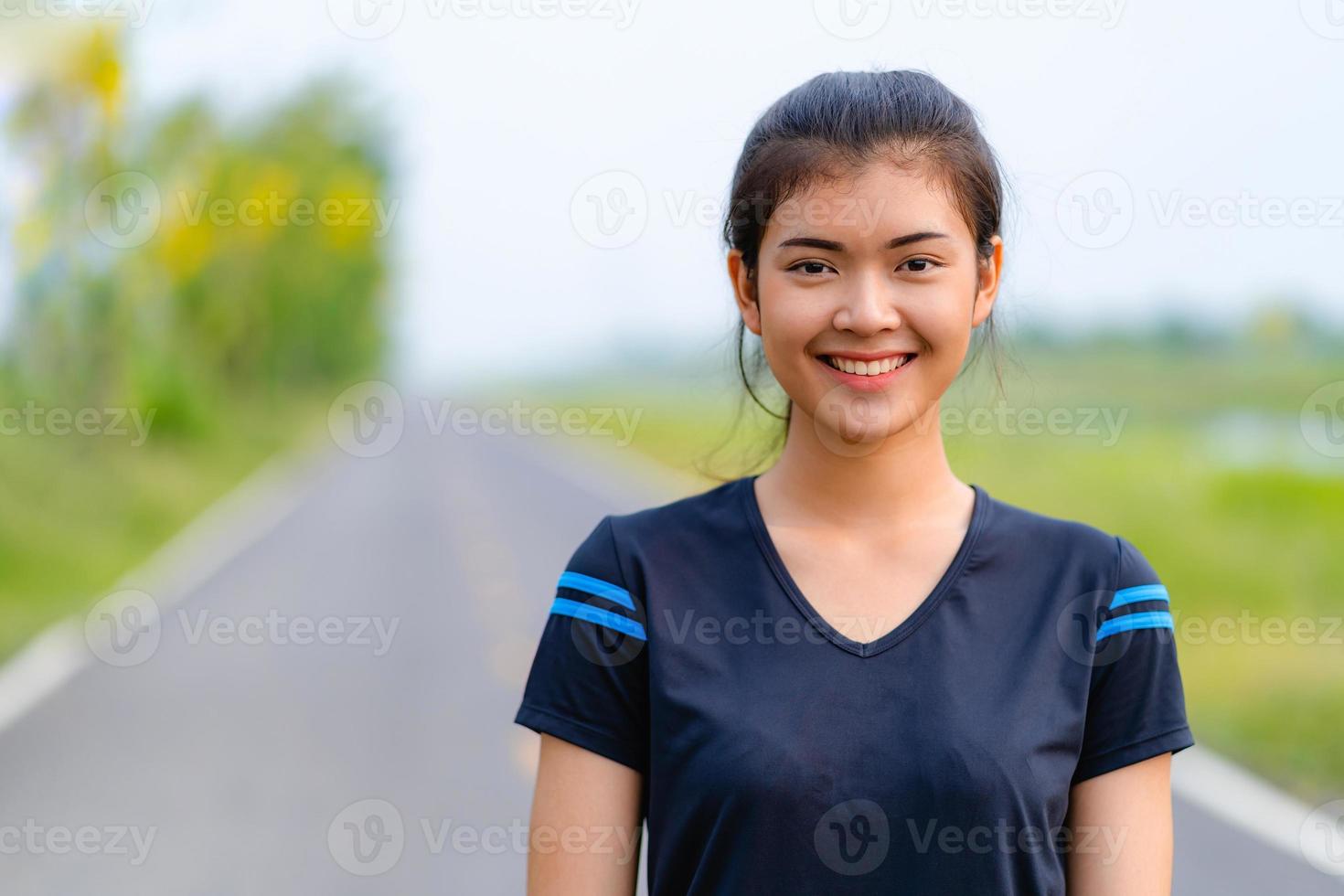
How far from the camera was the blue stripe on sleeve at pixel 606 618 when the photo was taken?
1.78m

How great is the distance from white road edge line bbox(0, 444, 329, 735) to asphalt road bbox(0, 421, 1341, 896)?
175 mm

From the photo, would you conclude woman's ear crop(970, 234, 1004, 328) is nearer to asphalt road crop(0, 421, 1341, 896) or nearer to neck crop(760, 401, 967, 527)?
neck crop(760, 401, 967, 527)

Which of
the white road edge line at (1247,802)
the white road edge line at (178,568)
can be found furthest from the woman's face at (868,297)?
the white road edge line at (178,568)

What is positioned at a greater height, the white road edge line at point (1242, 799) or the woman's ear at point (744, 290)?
the woman's ear at point (744, 290)

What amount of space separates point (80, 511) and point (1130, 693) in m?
15.4

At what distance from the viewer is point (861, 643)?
1744 mm

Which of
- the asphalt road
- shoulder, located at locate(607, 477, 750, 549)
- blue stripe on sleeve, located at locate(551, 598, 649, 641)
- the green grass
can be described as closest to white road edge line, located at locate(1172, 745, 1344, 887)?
the asphalt road

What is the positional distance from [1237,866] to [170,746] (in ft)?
15.9

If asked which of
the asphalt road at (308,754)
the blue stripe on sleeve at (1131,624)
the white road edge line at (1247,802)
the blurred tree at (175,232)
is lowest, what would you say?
the white road edge line at (1247,802)

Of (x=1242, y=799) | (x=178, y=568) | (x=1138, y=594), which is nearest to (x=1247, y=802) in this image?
(x=1242, y=799)

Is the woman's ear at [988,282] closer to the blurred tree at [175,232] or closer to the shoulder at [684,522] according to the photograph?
the shoulder at [684,522]

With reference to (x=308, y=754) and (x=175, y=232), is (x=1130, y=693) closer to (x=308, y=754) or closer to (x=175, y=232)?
(x=308, y=754)

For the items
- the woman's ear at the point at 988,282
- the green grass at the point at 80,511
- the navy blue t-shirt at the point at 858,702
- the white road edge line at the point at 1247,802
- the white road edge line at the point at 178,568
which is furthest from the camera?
the green grass at the point at 80,511

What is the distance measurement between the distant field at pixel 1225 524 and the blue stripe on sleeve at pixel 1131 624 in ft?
2.11
